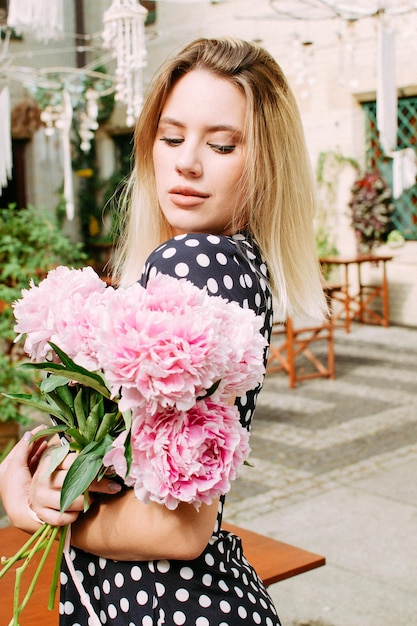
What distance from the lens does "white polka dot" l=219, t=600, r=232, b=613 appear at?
4.51ft

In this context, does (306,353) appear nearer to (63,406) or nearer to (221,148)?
(221,148)

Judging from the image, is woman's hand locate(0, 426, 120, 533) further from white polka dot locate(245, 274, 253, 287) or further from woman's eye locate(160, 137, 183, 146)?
woman's eye locate(160, 137, 183, 146)

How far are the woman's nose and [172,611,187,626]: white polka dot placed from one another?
776 millimetres

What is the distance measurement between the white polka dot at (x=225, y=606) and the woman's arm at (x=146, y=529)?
6.5 inches

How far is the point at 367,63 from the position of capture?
1112 centimetres

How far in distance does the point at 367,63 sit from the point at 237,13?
8.21 feet

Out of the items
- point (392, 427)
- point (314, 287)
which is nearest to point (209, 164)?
point (314, 287)

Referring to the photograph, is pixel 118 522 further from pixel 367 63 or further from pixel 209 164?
pixel 367 63

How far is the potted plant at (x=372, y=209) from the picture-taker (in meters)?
11.1

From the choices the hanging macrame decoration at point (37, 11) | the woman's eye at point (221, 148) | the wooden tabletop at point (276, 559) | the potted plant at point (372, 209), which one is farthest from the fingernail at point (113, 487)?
the potted plant at point (372, 209)

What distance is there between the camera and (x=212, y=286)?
4.35 ft

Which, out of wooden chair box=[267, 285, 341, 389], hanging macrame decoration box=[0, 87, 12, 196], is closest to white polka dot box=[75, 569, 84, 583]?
hanging macrame decoration box=[0, 87, 12, 196]

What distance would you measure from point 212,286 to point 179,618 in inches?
21.8

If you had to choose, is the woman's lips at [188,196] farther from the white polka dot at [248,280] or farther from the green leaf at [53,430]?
the green leaf at [53,430]
